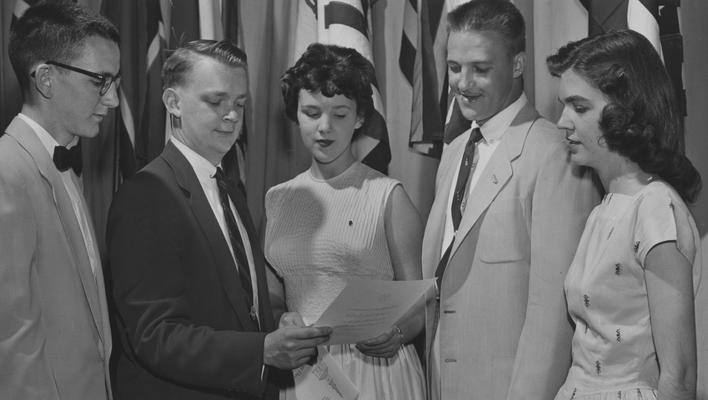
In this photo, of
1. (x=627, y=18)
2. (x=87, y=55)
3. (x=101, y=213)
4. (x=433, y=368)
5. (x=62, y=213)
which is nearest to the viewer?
(x=62, y=213)

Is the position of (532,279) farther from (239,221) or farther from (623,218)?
(239,221)

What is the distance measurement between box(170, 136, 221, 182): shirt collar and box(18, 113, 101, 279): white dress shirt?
272mm

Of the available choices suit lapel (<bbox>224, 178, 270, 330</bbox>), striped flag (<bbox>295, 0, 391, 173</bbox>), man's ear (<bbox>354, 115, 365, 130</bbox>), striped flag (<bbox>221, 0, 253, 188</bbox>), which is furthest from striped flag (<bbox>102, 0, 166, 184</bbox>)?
suit lapel (<bbox>224, 178, 270, 330</bbox>)

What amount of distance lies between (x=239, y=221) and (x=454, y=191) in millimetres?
614

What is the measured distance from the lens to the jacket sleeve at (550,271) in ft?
8.21

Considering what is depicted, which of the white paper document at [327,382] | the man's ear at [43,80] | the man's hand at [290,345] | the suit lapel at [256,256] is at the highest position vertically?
the man's ear at [43,80]

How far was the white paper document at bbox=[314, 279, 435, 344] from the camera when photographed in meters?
2.41

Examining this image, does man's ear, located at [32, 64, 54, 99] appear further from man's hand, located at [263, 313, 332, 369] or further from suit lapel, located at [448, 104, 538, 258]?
suit lapel, located at [448, 104, 538, 258]

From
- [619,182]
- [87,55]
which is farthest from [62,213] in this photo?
[619,182]

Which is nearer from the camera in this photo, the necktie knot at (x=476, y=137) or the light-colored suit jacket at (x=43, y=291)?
the light-colored suit jacket at (x=43, y=291)

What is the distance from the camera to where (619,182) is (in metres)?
2.42

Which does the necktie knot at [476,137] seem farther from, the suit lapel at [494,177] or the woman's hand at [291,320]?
the woman's hand at [291,320]

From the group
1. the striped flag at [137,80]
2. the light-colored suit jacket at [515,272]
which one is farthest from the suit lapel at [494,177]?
the striped flag at [137,80]

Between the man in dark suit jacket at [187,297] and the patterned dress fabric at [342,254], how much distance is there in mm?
447
